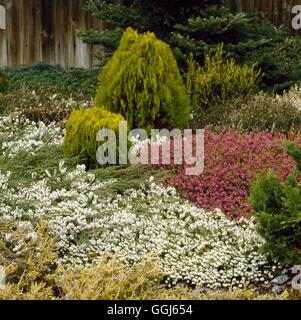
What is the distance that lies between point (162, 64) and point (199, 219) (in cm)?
272

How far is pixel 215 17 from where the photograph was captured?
10.5m

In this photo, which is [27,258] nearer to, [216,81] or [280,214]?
[280,214]

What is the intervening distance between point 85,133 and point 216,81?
11.1 feet

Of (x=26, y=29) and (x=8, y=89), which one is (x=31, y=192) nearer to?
(x=8, y=89)

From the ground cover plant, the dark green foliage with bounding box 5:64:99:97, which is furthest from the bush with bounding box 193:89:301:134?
the dark green foliage with bounding box 5:64:99:97

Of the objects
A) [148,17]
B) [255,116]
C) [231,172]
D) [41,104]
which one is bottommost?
[231,172]

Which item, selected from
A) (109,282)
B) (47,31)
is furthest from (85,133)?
(47,31)

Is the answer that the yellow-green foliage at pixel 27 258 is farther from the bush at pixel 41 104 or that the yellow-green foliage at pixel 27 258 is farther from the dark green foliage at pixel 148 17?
the dark green foliage at pixel 148 17

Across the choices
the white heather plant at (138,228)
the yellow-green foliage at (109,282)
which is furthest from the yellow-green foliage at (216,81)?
the yellow-green foliage at (109,282)

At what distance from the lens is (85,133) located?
6863 mm

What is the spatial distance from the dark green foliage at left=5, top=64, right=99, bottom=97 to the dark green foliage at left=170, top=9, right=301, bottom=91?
1646 mm

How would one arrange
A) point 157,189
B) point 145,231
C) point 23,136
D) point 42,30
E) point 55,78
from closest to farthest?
point 145,231 < point 157,189 < point 23,136 < point 55,78 < point 42,30

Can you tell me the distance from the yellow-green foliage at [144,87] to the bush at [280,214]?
3003 mm

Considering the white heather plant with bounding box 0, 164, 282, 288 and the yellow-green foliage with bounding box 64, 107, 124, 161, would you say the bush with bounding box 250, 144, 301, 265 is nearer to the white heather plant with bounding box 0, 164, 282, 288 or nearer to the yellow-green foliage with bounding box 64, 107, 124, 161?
the white heather plant with bounding box 0, 164, 282, 288
